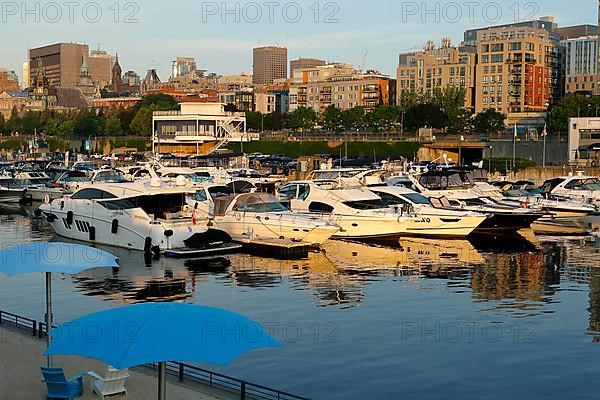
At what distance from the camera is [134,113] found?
166 metres

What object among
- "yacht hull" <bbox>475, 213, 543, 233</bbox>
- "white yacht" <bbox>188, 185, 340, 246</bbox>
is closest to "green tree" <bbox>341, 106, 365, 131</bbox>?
"yacht hull" <bbox>475, 213, 543, 233</bbox>

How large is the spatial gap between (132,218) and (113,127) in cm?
12845

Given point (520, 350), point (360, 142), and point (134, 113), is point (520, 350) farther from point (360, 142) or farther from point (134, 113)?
point (134, 113)

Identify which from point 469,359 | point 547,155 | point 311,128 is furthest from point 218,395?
point 311,128

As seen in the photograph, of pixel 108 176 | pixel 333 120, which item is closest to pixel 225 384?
pixel 108 176

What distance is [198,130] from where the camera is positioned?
5192 inches

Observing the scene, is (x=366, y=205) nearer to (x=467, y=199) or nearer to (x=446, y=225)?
(x=446, y=225)

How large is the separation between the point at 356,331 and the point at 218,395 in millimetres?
8631

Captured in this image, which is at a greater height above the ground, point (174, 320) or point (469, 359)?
point (174, 320)

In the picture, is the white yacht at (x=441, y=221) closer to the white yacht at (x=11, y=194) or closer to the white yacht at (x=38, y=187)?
the white yacht at (x=38, y=187)

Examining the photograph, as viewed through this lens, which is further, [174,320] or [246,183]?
[246,183]

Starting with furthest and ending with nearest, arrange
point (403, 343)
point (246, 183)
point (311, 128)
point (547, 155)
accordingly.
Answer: point (311, 128)
point (547, 155)
point (246, 183)
point (403, 343)

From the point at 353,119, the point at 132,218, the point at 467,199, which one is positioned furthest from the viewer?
the point at 353,119

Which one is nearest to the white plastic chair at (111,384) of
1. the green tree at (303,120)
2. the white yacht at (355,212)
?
the white yacht at (355,212)
